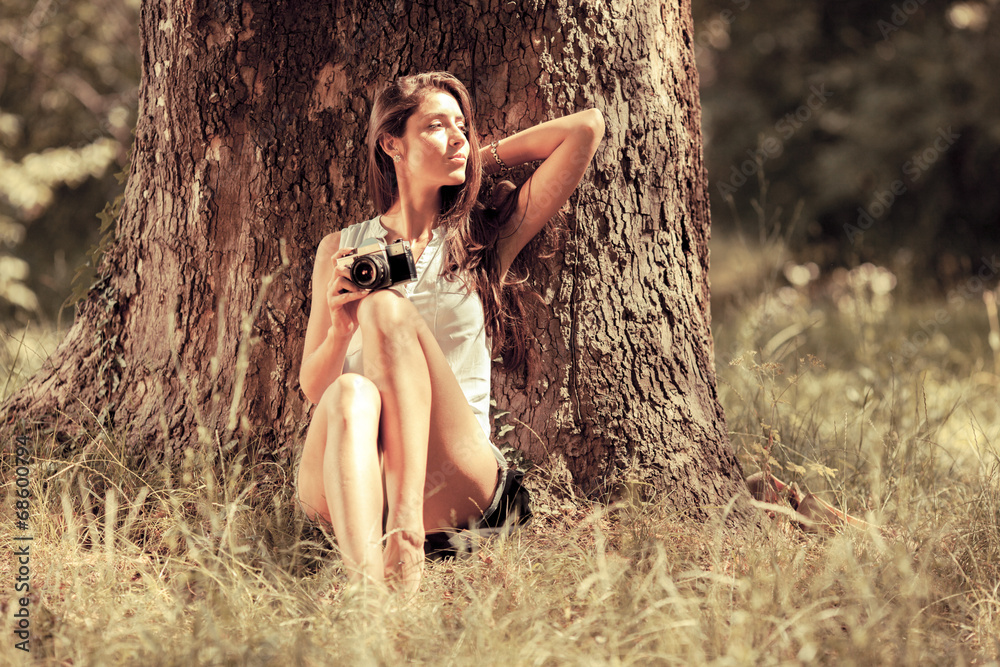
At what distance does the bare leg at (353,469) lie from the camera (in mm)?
2055

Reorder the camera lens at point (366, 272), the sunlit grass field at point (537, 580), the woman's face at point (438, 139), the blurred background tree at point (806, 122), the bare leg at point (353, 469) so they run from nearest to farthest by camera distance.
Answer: the sunlit grass field at point (537, 580), the bare leg at point (353, 469), the camera lens at point (366, 272), the woman's face at point (438, 139), the blurred background tree at point (806, 122)

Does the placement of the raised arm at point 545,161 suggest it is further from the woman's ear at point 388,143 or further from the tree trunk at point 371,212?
the woman's ear at point 388,143

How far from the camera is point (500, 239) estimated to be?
2529mm

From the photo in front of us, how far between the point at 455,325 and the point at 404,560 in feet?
2.29

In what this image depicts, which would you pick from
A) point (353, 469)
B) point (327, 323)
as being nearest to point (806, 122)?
point (327, 323)

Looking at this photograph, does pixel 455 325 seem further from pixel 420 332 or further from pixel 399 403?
pixel 399 403

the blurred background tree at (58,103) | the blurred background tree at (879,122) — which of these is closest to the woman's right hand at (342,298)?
the blurred background tree at (879,122)

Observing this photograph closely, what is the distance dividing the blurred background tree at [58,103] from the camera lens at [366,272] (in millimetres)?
6005

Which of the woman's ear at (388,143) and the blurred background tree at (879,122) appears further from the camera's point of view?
the blurred background tree at (879,122)

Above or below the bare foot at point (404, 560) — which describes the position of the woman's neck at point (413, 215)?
above

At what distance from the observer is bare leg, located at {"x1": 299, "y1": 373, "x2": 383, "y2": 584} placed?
80.9 inches

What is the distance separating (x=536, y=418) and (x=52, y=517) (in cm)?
142

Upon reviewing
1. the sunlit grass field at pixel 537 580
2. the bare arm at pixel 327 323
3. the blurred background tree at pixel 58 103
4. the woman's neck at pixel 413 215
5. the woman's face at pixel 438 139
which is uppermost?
the blurred background tree at pixel 58 103

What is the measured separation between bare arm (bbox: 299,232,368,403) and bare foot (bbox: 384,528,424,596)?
1.69 feet
